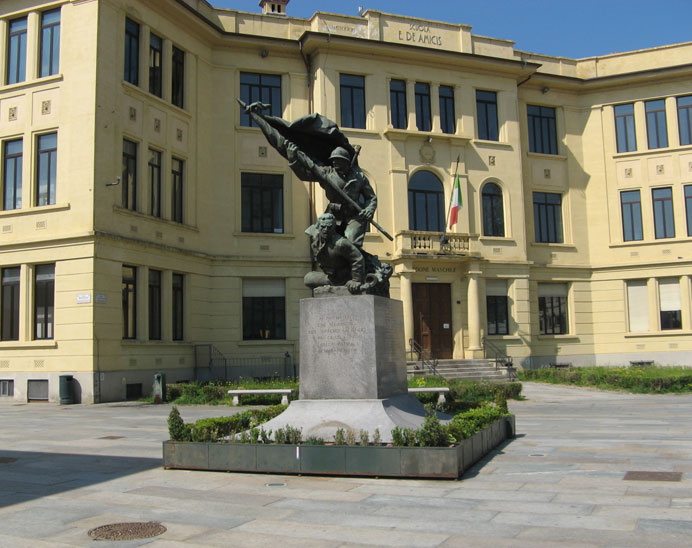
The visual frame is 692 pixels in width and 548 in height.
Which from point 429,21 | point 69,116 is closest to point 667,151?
point 429,21

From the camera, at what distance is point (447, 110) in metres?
34.6

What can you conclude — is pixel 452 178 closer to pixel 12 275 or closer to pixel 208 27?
pixel 208 27

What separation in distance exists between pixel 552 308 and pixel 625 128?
1046 centimetres

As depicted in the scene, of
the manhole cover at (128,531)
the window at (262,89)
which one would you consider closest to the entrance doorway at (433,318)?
the window at (262,89)

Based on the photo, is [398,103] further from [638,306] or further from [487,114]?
[638,306]

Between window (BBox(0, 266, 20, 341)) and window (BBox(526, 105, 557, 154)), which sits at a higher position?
window (BBox(526, 105, 557, 154))

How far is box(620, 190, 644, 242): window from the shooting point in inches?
1410

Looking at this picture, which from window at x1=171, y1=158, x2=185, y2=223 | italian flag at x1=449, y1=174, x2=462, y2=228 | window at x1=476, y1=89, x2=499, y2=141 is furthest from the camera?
window at x1=476, y1=89, x2=499, y2=141

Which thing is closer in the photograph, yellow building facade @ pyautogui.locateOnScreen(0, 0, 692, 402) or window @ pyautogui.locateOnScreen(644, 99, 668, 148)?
yellow building facade @ pyautogui.locateOnScreen(0, 0, 692, 402)

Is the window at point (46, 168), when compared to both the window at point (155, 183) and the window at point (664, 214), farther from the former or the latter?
the window at point (664, 214)

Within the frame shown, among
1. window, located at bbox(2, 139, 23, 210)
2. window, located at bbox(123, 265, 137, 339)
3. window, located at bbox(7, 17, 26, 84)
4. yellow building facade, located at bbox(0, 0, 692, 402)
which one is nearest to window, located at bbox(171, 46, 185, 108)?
yellow building facade, located at bbox(0, 0, 692, 402)

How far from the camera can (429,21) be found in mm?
34156

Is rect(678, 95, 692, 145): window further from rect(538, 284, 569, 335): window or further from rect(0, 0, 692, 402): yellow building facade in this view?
rect(538, 284, 569, 335): window

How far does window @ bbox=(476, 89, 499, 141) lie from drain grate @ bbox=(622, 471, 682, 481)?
2779 centimetres
